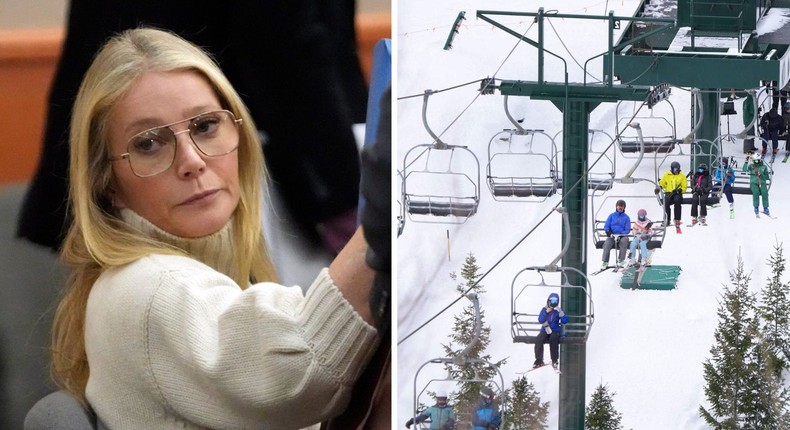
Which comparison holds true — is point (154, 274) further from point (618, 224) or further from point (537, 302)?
point (618, 224)

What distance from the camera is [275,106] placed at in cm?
238

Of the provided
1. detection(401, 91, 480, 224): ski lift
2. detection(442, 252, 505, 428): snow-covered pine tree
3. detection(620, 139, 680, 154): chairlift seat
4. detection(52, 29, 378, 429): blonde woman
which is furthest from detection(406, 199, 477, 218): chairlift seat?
detection(52, 29, 378, 429): blonde woman

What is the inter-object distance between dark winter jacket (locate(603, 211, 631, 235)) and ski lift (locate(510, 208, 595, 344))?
0.42ft

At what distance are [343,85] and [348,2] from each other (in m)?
0.19

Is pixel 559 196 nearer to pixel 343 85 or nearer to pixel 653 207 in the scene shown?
pixel 653 207

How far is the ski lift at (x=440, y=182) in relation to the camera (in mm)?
3035

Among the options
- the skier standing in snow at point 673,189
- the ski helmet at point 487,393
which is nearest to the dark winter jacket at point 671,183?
the skier standing in snow at point 673,189

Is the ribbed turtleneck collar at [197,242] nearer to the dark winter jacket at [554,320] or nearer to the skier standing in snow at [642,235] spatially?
the dark winter jacket at [554,320]

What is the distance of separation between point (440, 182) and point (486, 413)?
65 cm

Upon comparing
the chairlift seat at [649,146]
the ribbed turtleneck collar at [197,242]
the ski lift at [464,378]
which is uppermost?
the chairlift seat at [649,146]

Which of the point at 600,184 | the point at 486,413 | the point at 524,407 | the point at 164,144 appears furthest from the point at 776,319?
the point at 164,144

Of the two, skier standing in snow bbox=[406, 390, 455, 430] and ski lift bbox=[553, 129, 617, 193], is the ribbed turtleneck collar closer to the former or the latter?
skier standing in snow bbox=[406, 390, 455, 430]

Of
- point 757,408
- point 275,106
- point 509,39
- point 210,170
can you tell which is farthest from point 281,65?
point 757,408

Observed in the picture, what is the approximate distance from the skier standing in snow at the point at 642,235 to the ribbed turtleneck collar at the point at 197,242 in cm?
129
